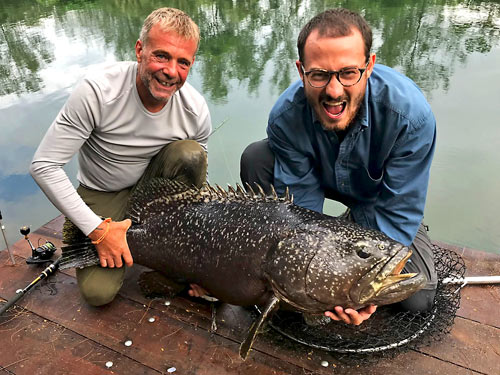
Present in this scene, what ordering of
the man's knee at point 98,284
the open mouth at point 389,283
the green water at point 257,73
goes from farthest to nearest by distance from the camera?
1. the green water at point 257,73
2. the man's knee at point 98,284
3. the open mouth at point 389,283

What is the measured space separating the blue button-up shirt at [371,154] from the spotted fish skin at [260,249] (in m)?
0.40

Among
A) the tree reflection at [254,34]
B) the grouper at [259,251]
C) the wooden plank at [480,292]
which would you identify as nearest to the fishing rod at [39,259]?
the grouper at [259,251]

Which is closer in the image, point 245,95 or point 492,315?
point 492,315

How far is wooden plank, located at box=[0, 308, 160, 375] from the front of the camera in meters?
2.10

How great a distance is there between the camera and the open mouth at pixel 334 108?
2139 mm

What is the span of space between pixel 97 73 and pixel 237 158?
2.65 metres

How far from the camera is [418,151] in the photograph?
223 centimetres

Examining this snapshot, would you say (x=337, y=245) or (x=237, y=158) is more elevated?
(x=337, y=245)

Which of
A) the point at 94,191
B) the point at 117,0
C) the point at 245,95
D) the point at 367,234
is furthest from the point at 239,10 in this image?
the point at 367,234

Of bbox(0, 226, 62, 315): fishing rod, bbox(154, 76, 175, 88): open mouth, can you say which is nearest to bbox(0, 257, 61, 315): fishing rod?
bbox(0, 226, 62, 315): fishing rod

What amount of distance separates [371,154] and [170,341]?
1606 millimetres

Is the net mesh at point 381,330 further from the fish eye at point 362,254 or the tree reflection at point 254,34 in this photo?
the tree reflection at point 254,34

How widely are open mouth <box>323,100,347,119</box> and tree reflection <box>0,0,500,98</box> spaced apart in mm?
4671

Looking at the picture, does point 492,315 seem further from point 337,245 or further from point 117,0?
point 117,0
